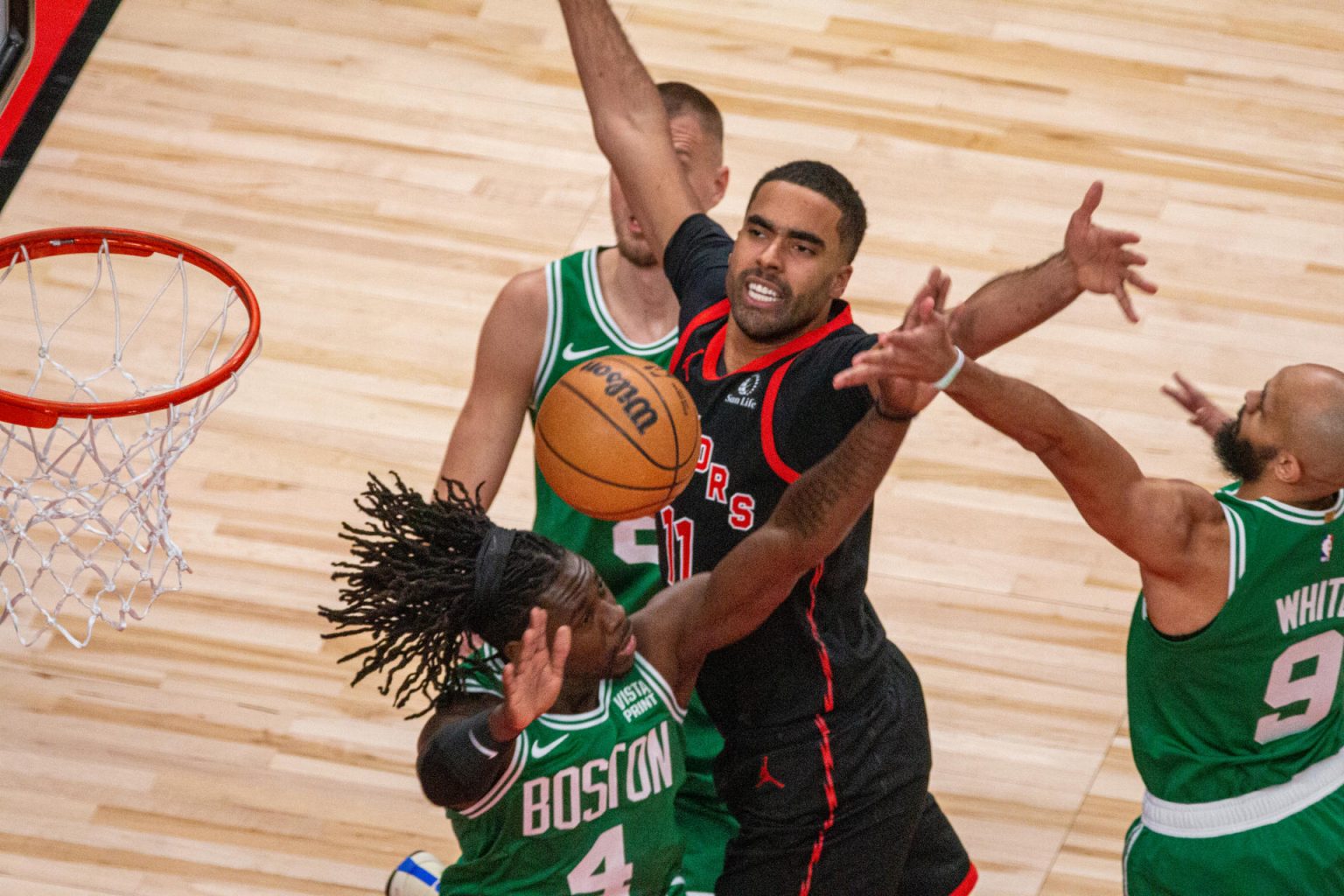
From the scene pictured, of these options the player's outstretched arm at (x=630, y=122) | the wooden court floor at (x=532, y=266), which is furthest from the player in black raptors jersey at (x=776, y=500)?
the wooden court floor at (x=532, y=266)

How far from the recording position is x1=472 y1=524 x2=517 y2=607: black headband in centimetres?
287

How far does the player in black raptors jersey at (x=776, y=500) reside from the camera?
3270 mm

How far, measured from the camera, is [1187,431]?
5.52 meters

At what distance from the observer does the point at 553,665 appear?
2811 mm

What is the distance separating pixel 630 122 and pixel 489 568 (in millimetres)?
1255

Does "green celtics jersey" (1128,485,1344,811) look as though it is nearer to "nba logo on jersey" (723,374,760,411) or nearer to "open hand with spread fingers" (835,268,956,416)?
"open hand with spread fingers" (835,268,956,416)

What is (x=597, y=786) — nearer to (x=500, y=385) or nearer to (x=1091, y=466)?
(x=1091, y=466)

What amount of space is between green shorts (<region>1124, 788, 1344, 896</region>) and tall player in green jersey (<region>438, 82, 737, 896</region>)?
1242 millimetres

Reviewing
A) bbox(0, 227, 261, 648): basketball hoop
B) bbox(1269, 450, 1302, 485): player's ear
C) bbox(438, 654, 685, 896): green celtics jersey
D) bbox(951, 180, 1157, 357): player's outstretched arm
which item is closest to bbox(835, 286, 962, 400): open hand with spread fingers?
bbox(951, 180, 1157, 357): player's outstretched arm

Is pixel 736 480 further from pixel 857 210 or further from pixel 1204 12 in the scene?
pixel 1204 12

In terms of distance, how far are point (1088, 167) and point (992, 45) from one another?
766mm

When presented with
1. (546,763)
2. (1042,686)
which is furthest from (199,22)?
(546,763)

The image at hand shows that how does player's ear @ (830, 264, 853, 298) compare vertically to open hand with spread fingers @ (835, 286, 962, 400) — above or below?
below

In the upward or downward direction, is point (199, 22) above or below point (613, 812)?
below
